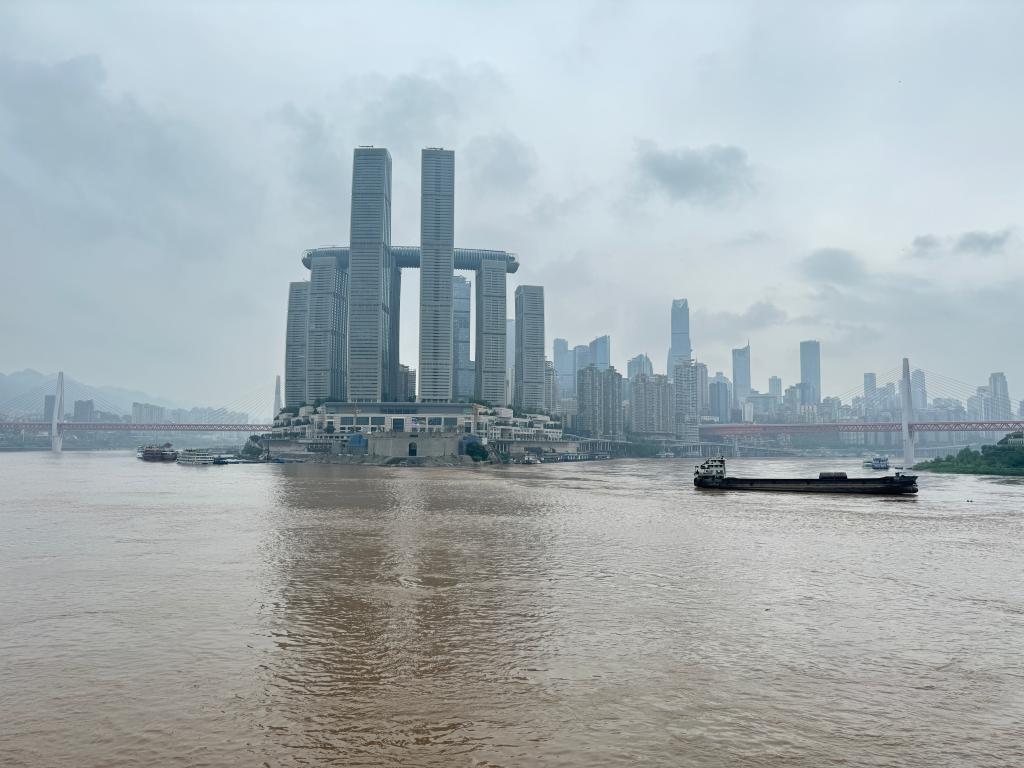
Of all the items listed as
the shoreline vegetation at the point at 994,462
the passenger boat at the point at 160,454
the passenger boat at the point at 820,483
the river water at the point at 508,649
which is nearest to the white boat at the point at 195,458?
the passenger boat at the point at 160,454

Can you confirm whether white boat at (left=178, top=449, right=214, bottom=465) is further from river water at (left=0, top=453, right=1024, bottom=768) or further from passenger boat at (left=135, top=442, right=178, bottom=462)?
river water at (left=0, top=453, right=1024, bottom=768)

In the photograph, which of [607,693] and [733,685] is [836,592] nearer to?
[733,685]

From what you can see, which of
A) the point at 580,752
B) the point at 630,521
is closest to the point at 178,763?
the point at 580,752

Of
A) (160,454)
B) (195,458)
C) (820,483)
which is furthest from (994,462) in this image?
(160,454)

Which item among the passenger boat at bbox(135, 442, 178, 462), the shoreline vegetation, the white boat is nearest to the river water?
the shoreline vegetation

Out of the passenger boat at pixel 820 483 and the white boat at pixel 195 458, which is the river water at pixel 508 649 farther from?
the white boat at pixel 195 458

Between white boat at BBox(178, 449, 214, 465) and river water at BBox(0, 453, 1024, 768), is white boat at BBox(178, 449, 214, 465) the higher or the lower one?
the higher one

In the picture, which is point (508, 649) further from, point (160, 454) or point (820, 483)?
point (160, 454)
